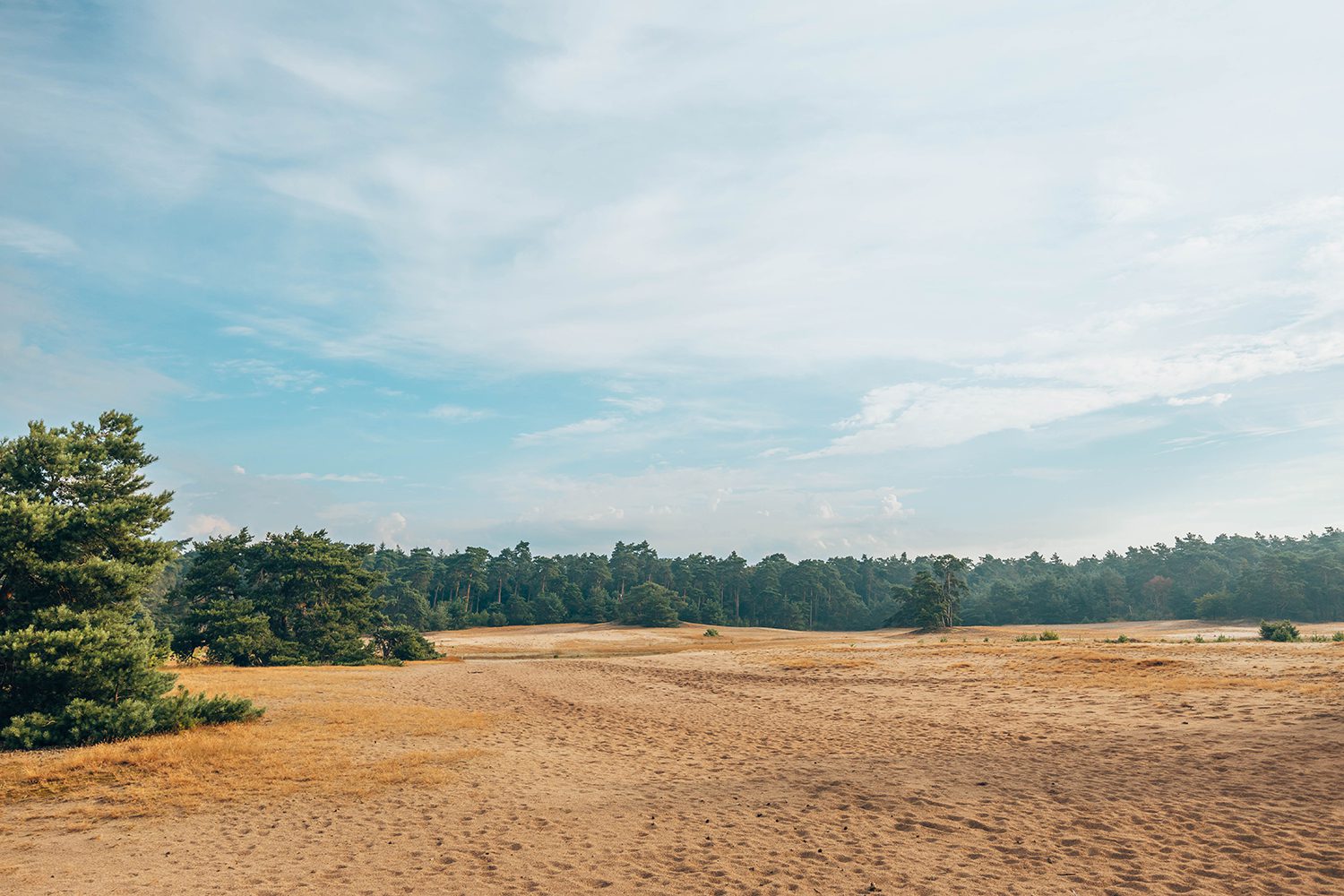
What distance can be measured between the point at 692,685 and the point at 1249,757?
22699mm

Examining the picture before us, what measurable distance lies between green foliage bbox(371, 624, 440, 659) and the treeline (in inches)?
1880

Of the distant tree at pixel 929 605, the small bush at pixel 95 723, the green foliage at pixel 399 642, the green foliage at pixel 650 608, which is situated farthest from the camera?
the green foliage at pixel 650 608

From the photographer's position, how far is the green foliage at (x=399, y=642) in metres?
60.1

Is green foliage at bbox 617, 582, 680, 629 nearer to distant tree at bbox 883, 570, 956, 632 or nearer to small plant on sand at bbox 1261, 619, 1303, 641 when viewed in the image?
distant tree at bbox 883, 570, 956, 632

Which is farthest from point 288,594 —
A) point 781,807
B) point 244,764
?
point 781,807

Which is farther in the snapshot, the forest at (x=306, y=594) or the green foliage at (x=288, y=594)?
the green foliage at (x=288, y=594)

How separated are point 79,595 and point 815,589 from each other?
442 ft

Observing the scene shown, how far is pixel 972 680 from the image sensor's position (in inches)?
1175

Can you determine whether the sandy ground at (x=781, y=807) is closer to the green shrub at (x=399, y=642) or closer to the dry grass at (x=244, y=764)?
the dry grass at (x=244, y=764)

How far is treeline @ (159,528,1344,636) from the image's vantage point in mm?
102625

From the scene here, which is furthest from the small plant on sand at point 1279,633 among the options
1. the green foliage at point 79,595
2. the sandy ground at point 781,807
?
the green foliage at point 79,595

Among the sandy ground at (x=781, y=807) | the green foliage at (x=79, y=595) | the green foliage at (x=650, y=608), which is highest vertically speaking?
the green foliage at (x=79, y=595)

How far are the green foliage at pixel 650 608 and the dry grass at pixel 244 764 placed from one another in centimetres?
9143

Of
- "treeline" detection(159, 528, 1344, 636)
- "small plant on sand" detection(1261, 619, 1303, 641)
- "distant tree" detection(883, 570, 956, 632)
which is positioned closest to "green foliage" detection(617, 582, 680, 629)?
"treeline" detection(159, 528, 1344, 636)
